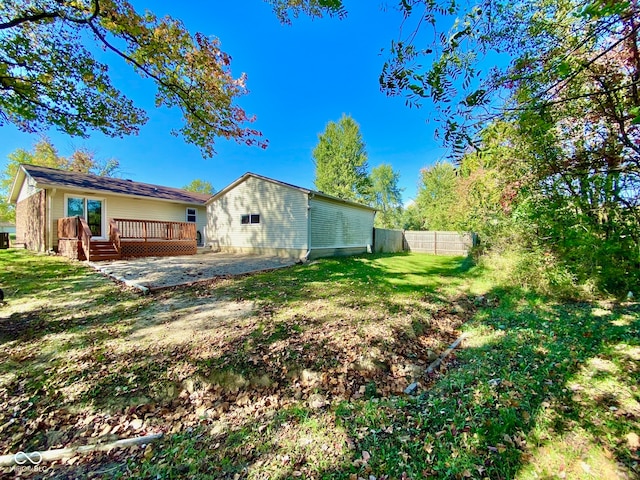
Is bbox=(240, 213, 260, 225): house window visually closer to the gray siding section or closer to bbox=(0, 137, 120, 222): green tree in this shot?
the gray siding section

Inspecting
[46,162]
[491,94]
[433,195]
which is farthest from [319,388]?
[46,162]

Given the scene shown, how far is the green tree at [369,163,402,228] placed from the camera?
1217 inches

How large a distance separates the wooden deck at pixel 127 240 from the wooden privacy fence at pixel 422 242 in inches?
433

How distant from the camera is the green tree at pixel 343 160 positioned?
78.9ft

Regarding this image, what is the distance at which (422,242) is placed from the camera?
1727 cm

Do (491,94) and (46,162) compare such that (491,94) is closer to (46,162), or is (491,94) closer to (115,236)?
(115,236)

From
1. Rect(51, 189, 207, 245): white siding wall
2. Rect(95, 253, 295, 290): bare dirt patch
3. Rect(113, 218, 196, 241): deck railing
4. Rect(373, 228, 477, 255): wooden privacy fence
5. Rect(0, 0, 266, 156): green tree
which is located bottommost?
Rect(95, 253, 295, 290): bare dirt patch

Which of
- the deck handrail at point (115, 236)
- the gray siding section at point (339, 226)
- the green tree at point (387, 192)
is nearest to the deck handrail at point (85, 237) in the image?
the deck handrail at point (115, 236)

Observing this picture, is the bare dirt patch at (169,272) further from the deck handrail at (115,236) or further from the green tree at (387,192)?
the green tree at (387,192)

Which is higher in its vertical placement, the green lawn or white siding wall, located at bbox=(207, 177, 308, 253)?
white siding wall, located at bbox=(207, 177, 308, 253)

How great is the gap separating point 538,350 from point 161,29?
977cm

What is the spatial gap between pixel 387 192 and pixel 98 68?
28.5 m

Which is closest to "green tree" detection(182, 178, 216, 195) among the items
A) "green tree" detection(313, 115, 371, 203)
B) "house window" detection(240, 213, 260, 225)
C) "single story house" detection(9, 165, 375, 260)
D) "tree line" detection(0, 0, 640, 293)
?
"green tree" detection(313, 115, 371, 203)

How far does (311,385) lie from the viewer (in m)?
2.77
